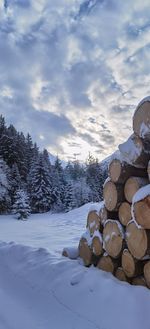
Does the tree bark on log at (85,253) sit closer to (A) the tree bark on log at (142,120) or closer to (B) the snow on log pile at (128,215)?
(B) the snow on log pile at (128,215)

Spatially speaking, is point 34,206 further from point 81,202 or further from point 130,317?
point 130,317

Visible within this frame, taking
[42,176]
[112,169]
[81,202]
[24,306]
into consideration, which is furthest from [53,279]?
[81,202]

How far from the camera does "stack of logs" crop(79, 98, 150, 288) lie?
3652 millimetres

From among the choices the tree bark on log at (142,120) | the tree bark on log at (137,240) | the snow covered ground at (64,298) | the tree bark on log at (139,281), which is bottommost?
the snow covered ground at (64,298)

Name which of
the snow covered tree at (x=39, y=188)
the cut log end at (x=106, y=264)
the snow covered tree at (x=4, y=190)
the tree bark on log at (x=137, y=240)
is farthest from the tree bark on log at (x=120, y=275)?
the snow covered tree at (x=39, y=188)

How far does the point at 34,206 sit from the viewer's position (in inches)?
1235

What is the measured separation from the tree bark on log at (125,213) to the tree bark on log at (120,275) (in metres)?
0.58

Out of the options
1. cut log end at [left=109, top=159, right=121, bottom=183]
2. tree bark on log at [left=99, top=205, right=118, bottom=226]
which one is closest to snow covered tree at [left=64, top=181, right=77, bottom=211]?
tree bark on log at [left=99, top=205, right=118, bottom=226]

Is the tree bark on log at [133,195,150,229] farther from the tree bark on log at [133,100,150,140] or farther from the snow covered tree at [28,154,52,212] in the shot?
the snow covered tree at [28,154,52,212]

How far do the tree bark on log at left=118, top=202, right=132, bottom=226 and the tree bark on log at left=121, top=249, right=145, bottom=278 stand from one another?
367 mm

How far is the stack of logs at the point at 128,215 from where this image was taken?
12.0ft

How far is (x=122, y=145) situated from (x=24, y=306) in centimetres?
233

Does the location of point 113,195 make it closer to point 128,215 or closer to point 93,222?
point 128,215

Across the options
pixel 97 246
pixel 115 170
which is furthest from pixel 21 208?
pixel 115 170
